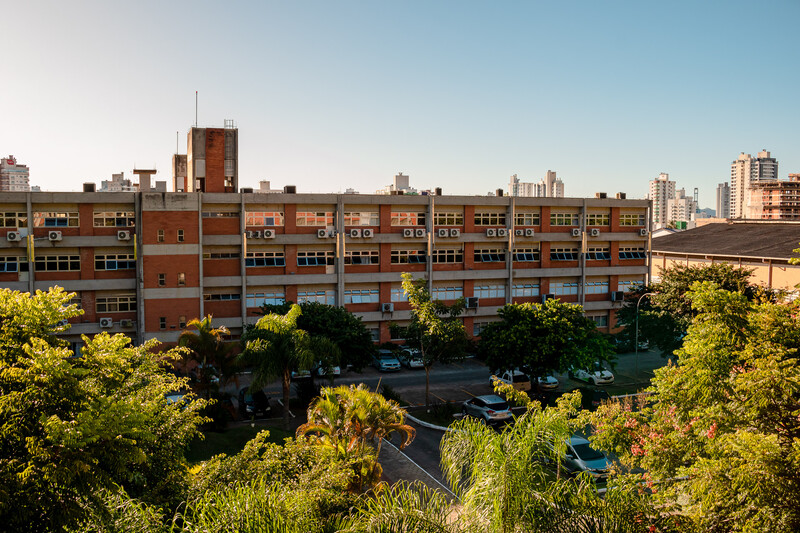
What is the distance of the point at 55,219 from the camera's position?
145ft

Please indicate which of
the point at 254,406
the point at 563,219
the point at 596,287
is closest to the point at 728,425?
the point at 254,406

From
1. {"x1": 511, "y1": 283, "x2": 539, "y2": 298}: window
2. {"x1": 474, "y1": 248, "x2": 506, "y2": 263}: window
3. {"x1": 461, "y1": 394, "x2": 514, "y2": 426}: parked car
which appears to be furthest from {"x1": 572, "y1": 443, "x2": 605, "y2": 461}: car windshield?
{"x1": 511, "y1": 283, "x2": 539, "y2": 298}: window

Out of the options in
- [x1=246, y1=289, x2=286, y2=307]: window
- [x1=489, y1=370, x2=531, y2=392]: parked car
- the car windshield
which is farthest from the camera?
[x1=246, y1=289, x2=286, y2=307]: window

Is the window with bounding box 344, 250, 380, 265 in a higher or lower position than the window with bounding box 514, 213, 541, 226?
lower

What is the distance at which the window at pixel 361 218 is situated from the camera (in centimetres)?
5109

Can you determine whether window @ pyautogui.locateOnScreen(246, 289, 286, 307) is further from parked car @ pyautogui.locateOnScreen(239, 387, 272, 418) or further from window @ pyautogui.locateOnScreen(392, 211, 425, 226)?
parked car @ pyautogui.locateOnScreen(239, 387, 272, 418)

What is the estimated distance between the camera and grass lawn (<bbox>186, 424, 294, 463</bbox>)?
2728 cm

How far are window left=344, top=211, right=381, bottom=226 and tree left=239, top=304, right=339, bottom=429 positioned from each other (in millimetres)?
20804

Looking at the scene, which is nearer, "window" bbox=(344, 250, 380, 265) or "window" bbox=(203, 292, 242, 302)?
"window" bbox=(203, 292, 242, 302)

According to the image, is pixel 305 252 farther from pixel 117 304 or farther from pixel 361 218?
pixel 117 304

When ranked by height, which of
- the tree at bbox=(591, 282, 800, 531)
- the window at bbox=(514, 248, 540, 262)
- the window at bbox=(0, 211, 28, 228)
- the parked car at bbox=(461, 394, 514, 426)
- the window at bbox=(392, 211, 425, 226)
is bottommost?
the parked car at bbox=(461, 394, 514, 426)

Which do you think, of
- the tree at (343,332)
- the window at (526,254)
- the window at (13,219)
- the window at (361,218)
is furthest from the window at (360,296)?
the window at (13,219)

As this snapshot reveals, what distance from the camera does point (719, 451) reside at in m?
11.5

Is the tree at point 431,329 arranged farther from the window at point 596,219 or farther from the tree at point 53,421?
the window at point 596,219
